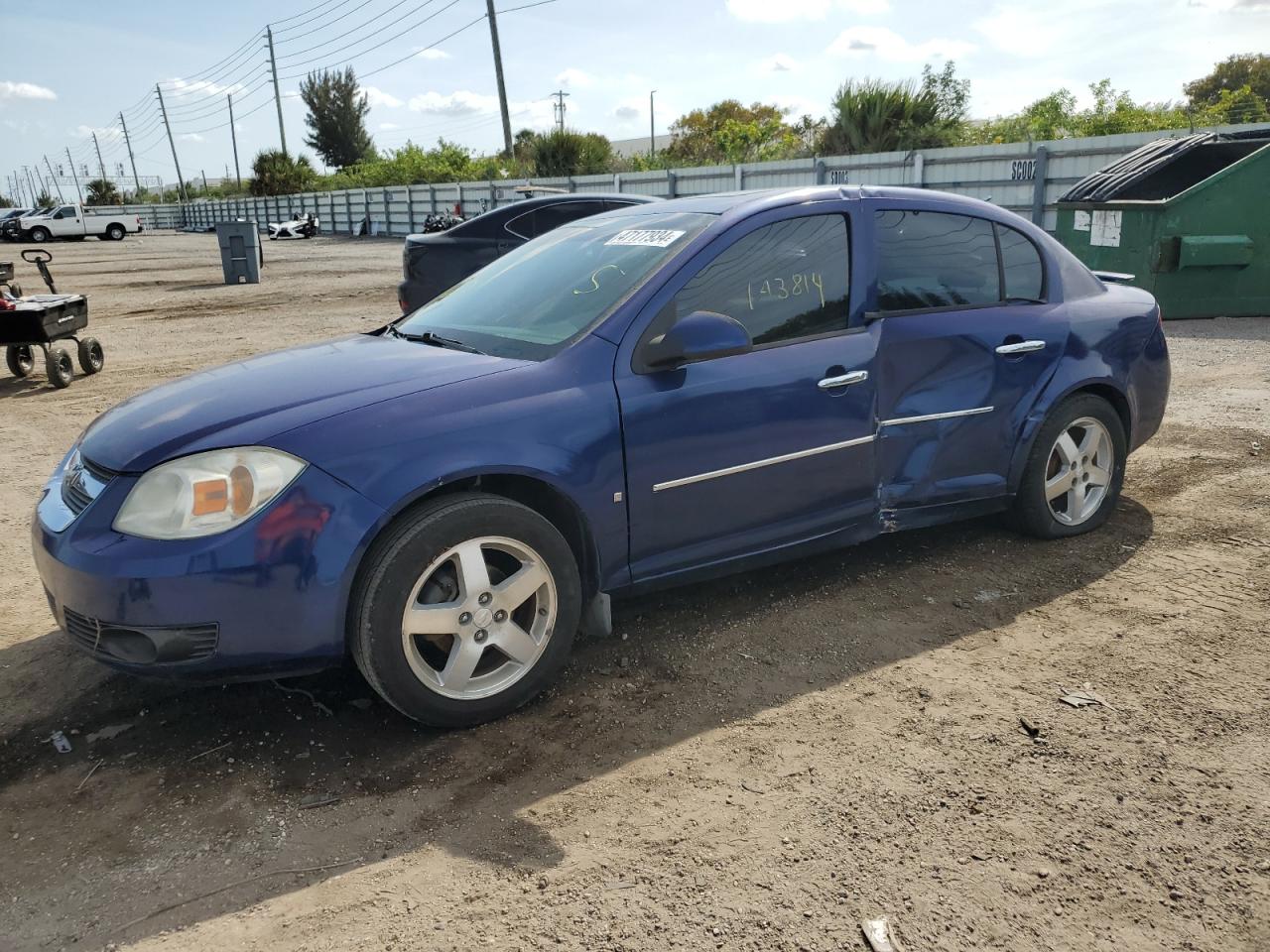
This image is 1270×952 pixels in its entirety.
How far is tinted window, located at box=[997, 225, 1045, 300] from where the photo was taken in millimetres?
4434

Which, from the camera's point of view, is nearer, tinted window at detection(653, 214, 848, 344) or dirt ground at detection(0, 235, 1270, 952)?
dirt ground at detection(0, 235, 1270, 952)

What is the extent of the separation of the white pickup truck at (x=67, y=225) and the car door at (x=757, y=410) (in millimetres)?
56395

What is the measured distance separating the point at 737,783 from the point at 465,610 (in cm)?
95

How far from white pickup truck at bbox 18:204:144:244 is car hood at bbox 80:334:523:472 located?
55.6m

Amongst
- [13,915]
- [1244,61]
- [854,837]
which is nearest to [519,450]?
[854,837]

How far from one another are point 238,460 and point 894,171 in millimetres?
19460

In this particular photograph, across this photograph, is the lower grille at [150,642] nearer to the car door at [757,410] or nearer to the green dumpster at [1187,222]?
the car door at [757,410]

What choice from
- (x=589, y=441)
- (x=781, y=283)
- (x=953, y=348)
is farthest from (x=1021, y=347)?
(x=589, y=441)

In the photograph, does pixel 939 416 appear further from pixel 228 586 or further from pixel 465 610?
pixel 228 586

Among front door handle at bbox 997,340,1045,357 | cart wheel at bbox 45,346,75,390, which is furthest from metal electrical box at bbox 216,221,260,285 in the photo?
front door handle at bbox 997,340,1045,357

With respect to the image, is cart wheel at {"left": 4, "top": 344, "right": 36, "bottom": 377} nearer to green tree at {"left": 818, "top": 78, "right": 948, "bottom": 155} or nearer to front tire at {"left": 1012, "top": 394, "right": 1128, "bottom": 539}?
front tire at {"left": 1012, "top": 394, "right": 1128, "bottom": 539}

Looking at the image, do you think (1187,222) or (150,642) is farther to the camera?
(1187,222)

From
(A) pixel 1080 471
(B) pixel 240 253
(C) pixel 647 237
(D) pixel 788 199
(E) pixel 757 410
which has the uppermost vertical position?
(D) pixel 788 199

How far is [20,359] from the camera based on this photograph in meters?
9.83
